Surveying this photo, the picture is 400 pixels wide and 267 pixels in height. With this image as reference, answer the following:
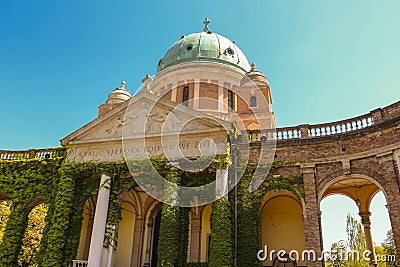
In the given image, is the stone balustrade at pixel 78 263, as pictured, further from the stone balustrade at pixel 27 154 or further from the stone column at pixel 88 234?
the stone balustrade at pixel 27 154

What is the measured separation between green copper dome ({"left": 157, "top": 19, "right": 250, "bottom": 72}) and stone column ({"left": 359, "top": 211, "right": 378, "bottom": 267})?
49.8 ft

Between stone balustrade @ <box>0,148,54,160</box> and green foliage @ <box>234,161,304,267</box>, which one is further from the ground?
stone balustrade @ <box>0,148,54,160</box>

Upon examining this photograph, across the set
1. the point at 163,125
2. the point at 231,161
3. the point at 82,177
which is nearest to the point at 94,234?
the point at 82,177

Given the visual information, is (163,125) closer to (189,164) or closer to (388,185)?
(189,164)

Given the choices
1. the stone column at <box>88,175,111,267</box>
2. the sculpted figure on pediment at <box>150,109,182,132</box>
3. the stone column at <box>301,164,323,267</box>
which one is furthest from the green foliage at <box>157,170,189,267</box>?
the stone column at <box>301,164,323,267</box>

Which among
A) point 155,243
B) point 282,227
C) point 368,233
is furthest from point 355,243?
point 155,243

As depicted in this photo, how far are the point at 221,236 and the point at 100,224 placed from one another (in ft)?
18.9

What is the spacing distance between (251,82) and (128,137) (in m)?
11.5

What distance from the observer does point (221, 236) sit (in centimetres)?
1472

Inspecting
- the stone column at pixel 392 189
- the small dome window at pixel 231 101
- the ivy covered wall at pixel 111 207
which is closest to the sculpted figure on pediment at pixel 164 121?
the ivy covered wall at pixel 111 207

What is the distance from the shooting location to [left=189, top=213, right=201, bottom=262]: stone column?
18828mm

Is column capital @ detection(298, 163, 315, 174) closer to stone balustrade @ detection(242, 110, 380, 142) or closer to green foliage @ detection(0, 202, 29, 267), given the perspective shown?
stone balustrade @ detection(242, 110, 380, 142)

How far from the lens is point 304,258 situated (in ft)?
55.2

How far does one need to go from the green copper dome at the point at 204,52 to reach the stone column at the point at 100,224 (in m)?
14.3
